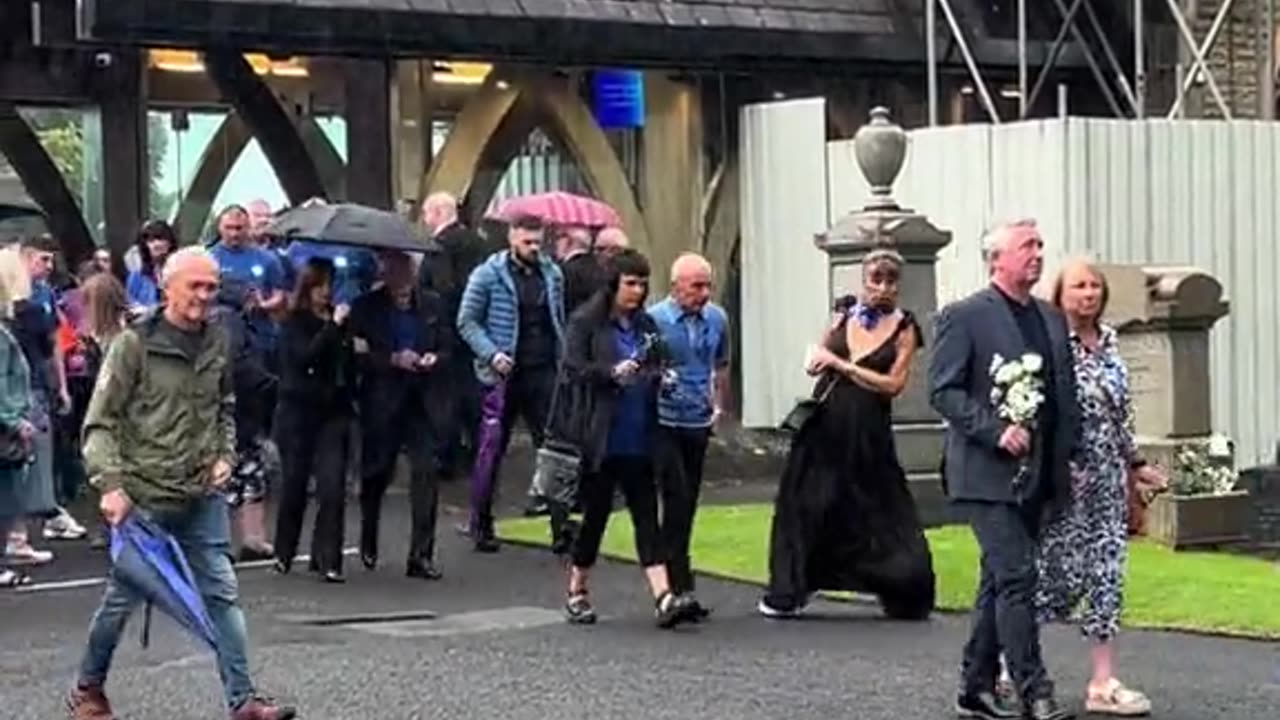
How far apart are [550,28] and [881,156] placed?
472 cm

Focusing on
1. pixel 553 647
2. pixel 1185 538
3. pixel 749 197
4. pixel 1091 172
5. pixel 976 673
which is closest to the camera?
pixel 976 673

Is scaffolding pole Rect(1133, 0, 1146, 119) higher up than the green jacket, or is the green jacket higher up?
scaffolding pole Rect(1133, 0, 1146, 119)

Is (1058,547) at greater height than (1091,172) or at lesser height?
lesser

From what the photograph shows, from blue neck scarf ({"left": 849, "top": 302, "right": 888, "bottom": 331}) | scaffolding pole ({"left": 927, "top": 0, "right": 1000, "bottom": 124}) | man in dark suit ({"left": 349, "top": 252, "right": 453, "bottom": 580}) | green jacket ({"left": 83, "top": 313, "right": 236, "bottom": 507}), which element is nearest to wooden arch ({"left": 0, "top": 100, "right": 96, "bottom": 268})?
man in dark suit ({"left": 349, "top": 252, "right": 453, "bottom": 580})

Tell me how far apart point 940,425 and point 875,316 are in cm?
405

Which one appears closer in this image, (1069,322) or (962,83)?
(1069,322)

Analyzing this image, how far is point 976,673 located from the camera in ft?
31.3

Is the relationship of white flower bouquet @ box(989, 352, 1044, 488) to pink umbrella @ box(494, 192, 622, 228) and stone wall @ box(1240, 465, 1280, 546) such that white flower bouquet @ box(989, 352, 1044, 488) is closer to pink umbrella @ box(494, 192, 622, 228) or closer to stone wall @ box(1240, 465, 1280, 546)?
stone wall @ box(1240, 465, 1280, 546)

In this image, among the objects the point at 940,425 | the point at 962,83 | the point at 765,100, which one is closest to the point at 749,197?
the point at 765,100

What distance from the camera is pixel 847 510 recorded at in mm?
12336

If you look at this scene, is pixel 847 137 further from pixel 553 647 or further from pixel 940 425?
pixel 553 647

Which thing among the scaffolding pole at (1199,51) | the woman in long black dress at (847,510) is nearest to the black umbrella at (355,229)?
the woman in long black dress at (847,510)

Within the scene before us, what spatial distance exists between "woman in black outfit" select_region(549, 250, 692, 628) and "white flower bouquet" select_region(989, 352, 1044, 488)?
9.50 ft

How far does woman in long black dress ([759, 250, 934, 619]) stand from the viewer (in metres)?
12.2
